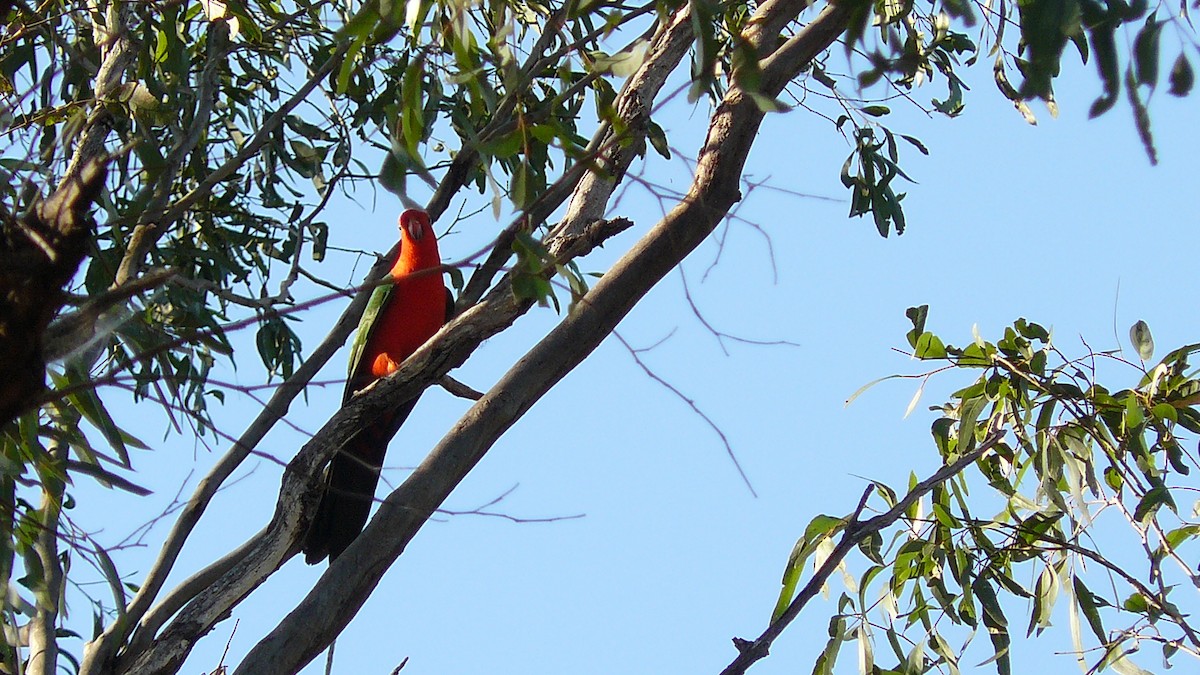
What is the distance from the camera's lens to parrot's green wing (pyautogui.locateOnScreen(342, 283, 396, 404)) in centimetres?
360

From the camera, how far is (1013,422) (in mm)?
2652

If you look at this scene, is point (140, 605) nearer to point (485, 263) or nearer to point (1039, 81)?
point (485, 263)

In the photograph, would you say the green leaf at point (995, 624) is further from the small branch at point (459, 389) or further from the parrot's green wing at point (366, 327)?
the parrot's green wing at point (366, 327)

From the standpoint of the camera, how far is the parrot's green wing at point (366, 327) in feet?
11.8

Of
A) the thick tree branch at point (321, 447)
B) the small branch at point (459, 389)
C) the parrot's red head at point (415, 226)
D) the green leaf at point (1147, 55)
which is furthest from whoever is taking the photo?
the parrot's red head at point (415, 226)

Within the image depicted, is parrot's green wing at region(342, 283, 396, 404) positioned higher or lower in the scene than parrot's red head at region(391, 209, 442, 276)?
lower

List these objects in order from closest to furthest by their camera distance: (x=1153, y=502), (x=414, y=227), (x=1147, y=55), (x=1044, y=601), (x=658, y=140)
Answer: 1. (x=1147, y=55)
2. (x=1153, y=502)
3. (x=1044, y=601)
4. (x=658, y=140)
5. (x=414, y=227)

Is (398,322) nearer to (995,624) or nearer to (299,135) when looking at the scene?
(299,135)

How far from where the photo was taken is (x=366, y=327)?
366cm

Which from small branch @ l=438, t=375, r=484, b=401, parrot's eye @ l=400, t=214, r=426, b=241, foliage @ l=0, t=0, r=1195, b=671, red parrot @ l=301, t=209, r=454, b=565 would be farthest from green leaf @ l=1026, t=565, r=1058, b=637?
parrot's eye @ l=400, t=214, r=426, b=241

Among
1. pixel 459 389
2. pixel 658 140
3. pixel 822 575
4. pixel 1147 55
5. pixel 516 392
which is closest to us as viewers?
pixel 1147 55

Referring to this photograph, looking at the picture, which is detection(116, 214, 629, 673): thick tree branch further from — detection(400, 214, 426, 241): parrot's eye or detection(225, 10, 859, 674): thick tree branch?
detection(400, 214, 426, 241): parrot's eye

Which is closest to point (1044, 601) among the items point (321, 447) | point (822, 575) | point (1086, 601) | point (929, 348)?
point (1086, 601)

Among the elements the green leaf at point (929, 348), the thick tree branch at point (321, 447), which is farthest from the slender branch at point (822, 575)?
the thick tree branch at point (321, 447)
